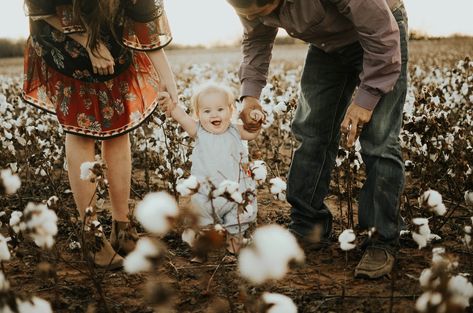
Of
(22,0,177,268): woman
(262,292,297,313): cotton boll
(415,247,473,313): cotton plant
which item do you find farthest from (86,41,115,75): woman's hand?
(415,247,473,313): cotton plant

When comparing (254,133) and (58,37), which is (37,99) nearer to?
(58,37)

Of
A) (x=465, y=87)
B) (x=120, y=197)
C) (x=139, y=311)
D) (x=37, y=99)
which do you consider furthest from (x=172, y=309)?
(x=465, y=87)

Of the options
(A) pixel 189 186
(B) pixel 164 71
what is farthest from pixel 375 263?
(B) pixel 164 71

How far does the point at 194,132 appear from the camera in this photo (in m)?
3.18

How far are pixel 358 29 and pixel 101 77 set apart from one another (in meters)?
1.26

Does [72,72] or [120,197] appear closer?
[72,72]

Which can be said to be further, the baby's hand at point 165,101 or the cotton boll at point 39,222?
the baby's hand at point 165,101

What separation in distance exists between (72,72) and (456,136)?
2.68 meters

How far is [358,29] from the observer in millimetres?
2400

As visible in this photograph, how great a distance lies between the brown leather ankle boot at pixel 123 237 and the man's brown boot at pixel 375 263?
1.14m

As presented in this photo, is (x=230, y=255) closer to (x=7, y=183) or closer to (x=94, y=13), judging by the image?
(x=94, y=13)

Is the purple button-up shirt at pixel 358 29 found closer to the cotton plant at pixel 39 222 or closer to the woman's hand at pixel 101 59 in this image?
the woman's hand at pixel 101 59

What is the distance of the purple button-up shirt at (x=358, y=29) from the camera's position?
2354mm

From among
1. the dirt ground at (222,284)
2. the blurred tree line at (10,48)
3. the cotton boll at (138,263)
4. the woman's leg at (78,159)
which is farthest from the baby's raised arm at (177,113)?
the blurred tree line at (10,48)
